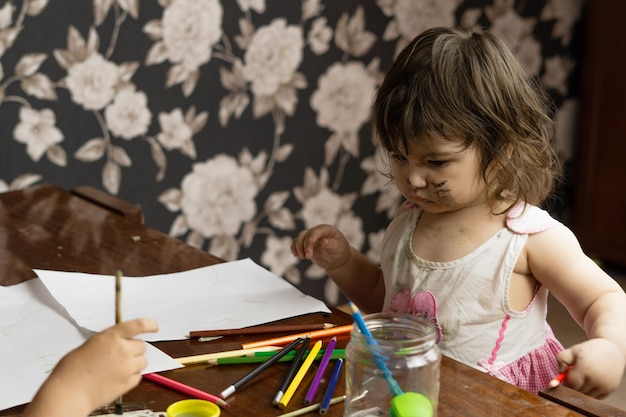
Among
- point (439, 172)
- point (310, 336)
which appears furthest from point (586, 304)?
point (310, 336)

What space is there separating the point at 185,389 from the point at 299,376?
0.11 metres

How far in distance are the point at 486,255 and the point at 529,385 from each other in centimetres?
18

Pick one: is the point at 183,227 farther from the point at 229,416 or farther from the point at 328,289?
the point at 229,416

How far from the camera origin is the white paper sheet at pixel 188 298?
1021 mm

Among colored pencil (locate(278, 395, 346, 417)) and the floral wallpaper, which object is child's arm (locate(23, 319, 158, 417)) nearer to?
colored pencil (locate(278, 395, 346, 417))

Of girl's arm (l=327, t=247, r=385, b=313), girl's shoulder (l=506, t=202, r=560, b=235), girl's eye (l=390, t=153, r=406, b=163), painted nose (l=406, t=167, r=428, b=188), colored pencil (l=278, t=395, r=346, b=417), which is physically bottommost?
girl's arm (l=327, t=247, r=385, b=313)

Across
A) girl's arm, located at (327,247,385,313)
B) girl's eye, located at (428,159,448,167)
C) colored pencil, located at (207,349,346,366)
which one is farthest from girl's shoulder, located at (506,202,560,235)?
colored pencil, located at (207,349,346,366)

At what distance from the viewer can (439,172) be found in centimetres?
108

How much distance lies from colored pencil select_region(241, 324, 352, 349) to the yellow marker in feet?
0.08

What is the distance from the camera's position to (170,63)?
2201mm

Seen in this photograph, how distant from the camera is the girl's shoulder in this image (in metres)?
1.11

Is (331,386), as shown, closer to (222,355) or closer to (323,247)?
(222,355)

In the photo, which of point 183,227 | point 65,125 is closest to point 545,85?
point 183,227

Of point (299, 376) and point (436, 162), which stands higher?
point (436, 162)
